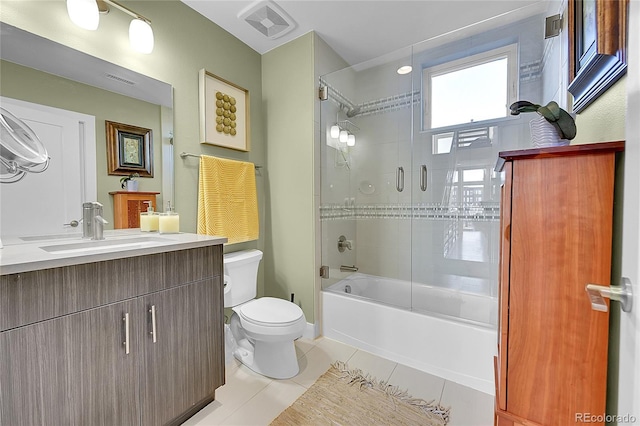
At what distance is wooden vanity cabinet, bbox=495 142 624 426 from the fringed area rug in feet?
2.44

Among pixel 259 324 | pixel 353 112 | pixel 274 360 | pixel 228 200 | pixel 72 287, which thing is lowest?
pixel 274 360

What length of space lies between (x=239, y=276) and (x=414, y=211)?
1.53 metres

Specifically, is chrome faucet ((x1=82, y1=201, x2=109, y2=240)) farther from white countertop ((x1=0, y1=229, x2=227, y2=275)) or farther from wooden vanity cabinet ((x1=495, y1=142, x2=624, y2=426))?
wooden vanity cabinet ((x1=495, y1=142, x2=624, y2=426))

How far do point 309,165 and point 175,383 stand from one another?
1.58 m

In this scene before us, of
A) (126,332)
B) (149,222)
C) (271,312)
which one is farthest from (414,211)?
(126,332)

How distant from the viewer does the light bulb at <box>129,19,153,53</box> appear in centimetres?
147

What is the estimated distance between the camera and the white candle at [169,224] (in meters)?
1.56

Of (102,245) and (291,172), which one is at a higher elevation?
(291,172)

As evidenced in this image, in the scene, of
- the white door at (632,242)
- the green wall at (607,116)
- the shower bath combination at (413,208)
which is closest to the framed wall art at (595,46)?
the green wall at (607,116)

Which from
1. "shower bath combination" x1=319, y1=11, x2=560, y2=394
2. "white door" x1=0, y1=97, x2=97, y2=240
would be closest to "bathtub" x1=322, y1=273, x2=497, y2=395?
"shower bath combination" x1=319, y1=11, x2=560, y2=394

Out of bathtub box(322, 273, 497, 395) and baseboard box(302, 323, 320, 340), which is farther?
baseboard box(302, 323, 320, 340)

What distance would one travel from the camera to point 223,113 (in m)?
1.97

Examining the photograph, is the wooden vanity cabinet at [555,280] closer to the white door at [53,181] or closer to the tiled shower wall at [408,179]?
the tiled shower wall at [408,179]

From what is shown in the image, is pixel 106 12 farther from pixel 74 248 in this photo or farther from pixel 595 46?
pixel 595 46
